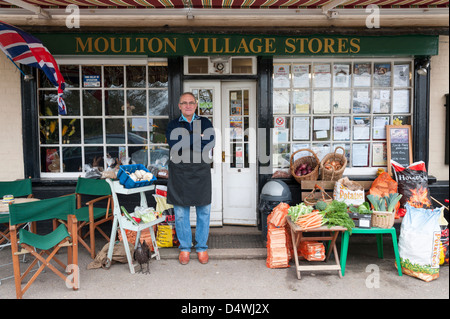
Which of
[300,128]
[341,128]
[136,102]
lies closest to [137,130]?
[136,102]

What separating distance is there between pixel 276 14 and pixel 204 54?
1358 mm

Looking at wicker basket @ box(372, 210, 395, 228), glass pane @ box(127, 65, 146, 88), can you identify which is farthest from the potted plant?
glass pane @ box(127, 65, 146, 88)

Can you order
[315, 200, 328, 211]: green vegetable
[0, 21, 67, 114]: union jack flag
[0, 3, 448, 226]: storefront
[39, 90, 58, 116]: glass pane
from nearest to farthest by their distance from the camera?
[315, 200, 328, 211]: green vegetable
[0, 21, 67, 114]: union jack flag
[0, 3, 448, 226]: storefront
[39, 90, 58, 116]: glass pane

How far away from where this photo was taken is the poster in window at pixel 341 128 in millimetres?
6309

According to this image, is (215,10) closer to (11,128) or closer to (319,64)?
(319,64)

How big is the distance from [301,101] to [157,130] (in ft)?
8.34

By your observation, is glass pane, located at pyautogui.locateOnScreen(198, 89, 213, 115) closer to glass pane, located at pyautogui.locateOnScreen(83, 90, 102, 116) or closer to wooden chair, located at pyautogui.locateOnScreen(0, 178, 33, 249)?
glass pane, located at pyautogui.locateOnScreen(83, 90, 102, 116)

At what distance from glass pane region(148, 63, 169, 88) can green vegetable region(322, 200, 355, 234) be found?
335 cm

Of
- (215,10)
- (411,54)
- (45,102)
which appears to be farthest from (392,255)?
(45,102)

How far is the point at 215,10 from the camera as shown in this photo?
18.7 feet

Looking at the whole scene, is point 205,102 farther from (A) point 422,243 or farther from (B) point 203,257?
(A) point 422,243

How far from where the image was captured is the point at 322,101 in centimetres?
628

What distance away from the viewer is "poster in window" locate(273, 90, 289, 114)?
6238mm

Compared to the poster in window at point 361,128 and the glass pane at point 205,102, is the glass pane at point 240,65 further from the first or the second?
the poster in window at point 361,128
